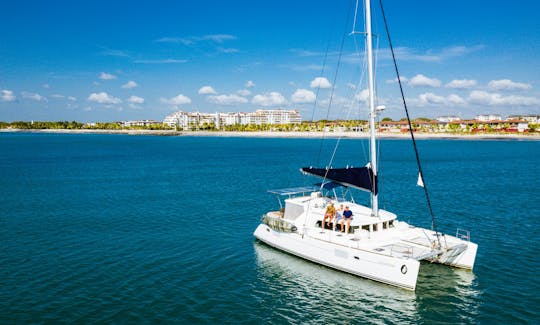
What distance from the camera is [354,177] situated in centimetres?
2183

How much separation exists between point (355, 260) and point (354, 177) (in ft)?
16.3

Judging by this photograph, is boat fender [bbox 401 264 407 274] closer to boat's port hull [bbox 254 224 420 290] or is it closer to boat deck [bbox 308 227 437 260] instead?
boat's port hull [bbox 254 224 420 290]

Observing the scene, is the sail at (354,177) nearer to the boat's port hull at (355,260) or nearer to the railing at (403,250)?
the railing at (403,250)

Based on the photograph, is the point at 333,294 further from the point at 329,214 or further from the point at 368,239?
the point at 329,214

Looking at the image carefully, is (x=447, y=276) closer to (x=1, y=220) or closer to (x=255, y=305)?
(x=255, y=305)

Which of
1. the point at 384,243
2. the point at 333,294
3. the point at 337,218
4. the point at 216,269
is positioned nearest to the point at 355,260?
the point at 384,243

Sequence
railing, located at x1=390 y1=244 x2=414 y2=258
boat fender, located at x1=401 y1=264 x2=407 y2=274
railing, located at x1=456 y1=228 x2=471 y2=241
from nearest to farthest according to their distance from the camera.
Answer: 1. boat fender, located at x1=401 y1=264 x2=407 y2=274
2. railing, located at x1=390 y1=244 x2=414 y2=258
3. railing, located at x1=456 y1=228 x2=471 y2=241

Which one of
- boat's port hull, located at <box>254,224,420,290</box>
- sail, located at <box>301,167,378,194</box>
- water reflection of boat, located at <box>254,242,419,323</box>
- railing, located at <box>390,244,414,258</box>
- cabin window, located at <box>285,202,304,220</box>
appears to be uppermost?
sail, located at <box>301,167,378,194</box>

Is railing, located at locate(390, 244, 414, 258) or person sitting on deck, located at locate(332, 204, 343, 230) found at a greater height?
person sitting on deck, located at locate(332, 204, 343, 230)

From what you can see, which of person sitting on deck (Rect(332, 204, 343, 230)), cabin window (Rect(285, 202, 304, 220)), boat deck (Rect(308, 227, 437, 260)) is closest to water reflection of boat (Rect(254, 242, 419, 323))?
boat deck (Rect(308, 227, 437, 260))

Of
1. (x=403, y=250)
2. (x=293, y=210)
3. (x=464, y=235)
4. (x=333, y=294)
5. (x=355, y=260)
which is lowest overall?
(x=333, y=294)

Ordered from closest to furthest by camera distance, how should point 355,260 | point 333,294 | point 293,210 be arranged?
point 333,294, point 355,260, point 293,210

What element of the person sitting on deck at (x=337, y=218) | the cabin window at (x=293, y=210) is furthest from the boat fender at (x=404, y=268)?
the cabin window at (x=293, y=210)

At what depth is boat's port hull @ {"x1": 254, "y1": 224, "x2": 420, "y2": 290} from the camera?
17328 millimetres
